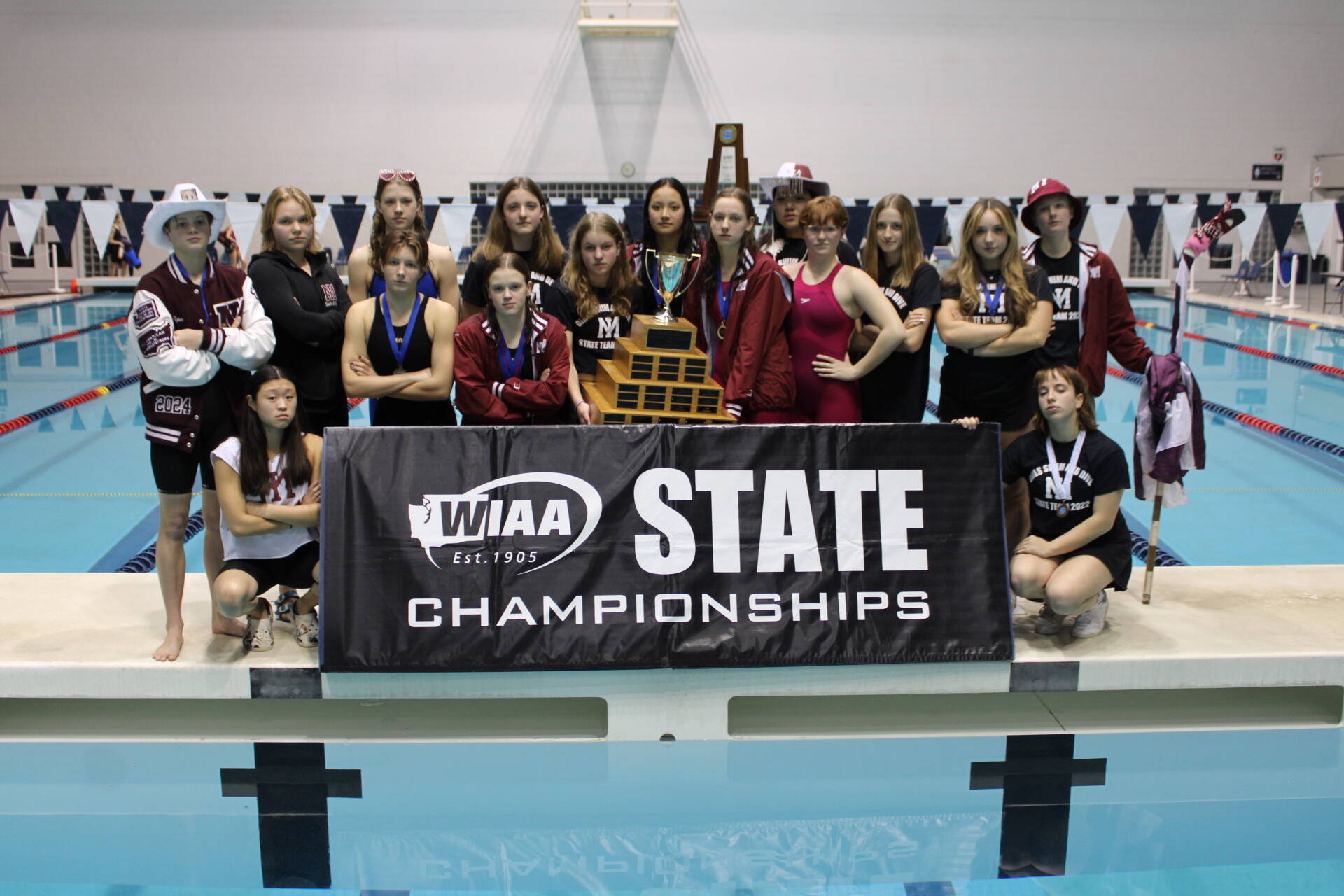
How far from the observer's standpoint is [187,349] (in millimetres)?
3314

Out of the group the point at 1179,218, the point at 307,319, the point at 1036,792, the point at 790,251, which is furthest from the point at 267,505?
the point at 1179,218

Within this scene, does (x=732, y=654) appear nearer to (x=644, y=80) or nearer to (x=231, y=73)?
(x=644, y=80)

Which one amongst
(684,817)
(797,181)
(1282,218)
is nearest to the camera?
(684,817)

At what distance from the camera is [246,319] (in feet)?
11.3

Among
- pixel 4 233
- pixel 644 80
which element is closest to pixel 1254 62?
pixel 644 80

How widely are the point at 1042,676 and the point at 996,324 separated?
122 centimetres

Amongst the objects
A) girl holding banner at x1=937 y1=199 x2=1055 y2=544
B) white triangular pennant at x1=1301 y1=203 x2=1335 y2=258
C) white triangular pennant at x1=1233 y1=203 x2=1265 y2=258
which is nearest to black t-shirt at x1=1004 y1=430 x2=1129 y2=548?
girl holding banner at x1=937 y1=199 x2=1055 y2=544

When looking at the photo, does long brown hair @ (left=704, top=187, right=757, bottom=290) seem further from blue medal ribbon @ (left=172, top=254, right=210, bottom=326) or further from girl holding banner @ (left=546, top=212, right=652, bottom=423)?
blue medal ribbon @ (left=172, top=254, right=210, bottom=326)

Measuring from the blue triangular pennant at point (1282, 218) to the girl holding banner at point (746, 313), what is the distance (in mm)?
13261

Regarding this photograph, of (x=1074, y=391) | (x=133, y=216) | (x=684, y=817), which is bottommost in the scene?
(x=684, y=817)

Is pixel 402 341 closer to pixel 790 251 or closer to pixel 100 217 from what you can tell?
pixel 790 251

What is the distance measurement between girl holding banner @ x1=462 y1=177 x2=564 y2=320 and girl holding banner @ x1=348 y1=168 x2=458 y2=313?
0.29 feet

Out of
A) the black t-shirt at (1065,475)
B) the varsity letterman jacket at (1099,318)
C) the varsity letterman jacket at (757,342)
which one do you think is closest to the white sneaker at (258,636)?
the varsity letterman jacket at (757,342)

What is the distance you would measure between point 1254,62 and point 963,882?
21.2m
